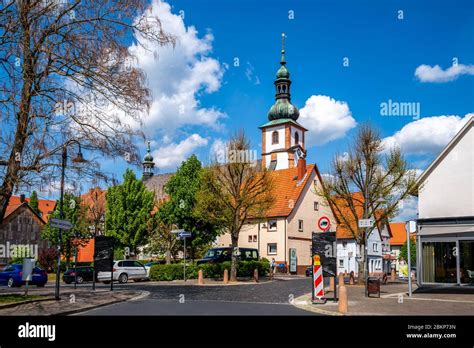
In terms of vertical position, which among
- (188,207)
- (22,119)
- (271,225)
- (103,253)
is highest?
(22,119)

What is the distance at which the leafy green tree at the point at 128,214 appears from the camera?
170 ft

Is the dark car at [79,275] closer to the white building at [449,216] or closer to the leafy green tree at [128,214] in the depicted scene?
the leafy green tree at [128,214]

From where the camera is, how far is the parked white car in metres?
33.0

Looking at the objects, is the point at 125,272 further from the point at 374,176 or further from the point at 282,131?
the point at 282,131

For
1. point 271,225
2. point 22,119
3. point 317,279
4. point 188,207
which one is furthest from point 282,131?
point 22,119

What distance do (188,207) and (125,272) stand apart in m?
9.03

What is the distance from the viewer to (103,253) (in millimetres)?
23203

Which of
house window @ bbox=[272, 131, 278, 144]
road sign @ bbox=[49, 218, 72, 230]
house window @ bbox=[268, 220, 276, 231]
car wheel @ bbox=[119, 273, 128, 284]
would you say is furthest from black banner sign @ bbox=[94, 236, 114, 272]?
house window @ bbox=[272, 131, 278, 144]

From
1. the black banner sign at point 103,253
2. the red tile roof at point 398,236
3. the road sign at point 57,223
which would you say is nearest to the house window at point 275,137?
the red tile roof at point 398,236

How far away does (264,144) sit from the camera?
9738 centimetres

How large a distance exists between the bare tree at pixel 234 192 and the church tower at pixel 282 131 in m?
59.0

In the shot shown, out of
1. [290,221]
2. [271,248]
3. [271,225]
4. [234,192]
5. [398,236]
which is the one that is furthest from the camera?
[398,236]
